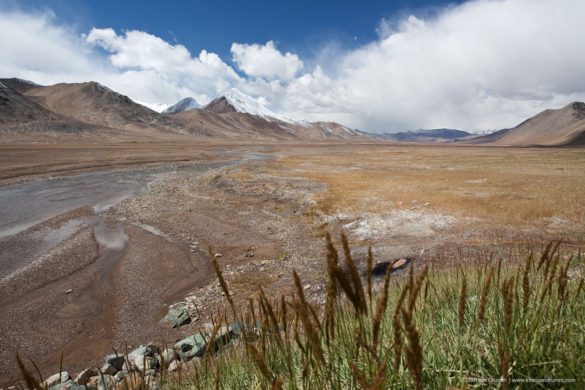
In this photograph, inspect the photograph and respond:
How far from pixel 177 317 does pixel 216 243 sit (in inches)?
279

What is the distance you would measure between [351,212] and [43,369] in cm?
1590

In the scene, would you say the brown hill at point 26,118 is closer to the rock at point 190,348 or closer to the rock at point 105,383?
the rock at point 190,348

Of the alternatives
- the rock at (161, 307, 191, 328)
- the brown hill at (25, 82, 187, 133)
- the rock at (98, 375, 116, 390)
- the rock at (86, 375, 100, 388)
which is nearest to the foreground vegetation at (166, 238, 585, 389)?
the rock at (98, 375, 116, 390)

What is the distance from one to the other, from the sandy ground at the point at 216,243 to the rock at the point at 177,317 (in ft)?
0.80

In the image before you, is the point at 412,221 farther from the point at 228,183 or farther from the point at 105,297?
the point at 228,183

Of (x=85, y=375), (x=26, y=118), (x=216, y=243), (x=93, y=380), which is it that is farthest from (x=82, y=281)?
(x=26, y=118)

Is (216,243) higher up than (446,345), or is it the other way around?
(446,345)

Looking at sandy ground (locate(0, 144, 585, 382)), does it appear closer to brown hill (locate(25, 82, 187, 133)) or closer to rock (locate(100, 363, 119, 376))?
rock (locate(100, 363, 119, 376))

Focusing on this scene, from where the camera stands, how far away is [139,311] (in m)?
11.2

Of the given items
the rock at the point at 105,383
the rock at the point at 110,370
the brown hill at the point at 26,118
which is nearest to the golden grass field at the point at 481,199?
the rock at the point at 110,370

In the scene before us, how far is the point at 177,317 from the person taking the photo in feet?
34.2

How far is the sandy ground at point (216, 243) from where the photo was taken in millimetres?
10492

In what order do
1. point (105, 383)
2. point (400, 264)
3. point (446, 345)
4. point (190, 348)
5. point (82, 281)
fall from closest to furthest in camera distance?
1. point (446, 345)
2. point (105, 383)
3. point (190, 348)
4. point (400, 264)
5. point (82, 281)

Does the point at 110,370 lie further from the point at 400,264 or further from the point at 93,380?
the point at 400,264
